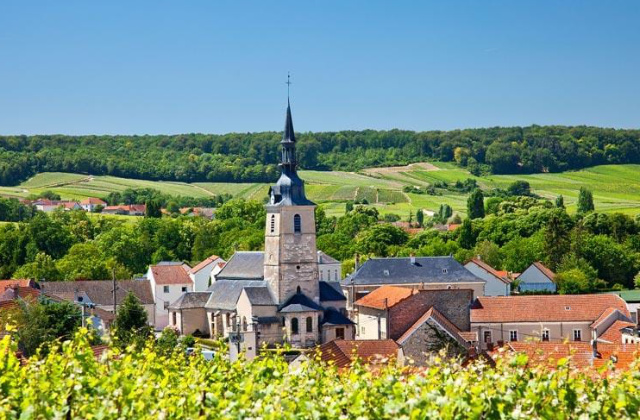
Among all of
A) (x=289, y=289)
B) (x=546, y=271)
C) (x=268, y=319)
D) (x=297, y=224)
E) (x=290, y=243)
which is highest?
(x=297, y=224)

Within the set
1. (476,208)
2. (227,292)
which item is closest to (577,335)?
(227,292)

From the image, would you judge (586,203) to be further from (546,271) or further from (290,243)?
(290,243)

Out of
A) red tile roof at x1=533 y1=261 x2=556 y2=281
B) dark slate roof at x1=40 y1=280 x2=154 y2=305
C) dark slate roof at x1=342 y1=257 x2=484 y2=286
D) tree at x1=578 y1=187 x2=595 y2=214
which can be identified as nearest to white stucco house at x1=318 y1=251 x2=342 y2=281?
dark slate roof at x1=342 y1=257 x2=484 y2=286

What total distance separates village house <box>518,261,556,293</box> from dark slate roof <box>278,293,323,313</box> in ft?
92.7

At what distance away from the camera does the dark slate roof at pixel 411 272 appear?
75.1 meters

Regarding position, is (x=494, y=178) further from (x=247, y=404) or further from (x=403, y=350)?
(x=247, y=404)

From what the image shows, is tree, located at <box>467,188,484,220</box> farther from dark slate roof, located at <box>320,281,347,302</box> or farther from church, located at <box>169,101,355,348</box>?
dark slate roof, located at <box>320,281,347,302</box>

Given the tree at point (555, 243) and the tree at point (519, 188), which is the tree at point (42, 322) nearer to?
the tree at point (555, 243)

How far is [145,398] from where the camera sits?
1603 cm

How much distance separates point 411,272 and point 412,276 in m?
0.36

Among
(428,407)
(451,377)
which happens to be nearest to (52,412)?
(428,407)

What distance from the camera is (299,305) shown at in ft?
208

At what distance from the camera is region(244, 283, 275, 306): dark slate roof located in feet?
209

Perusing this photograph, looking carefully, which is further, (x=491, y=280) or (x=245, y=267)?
(x=491, y=280)
